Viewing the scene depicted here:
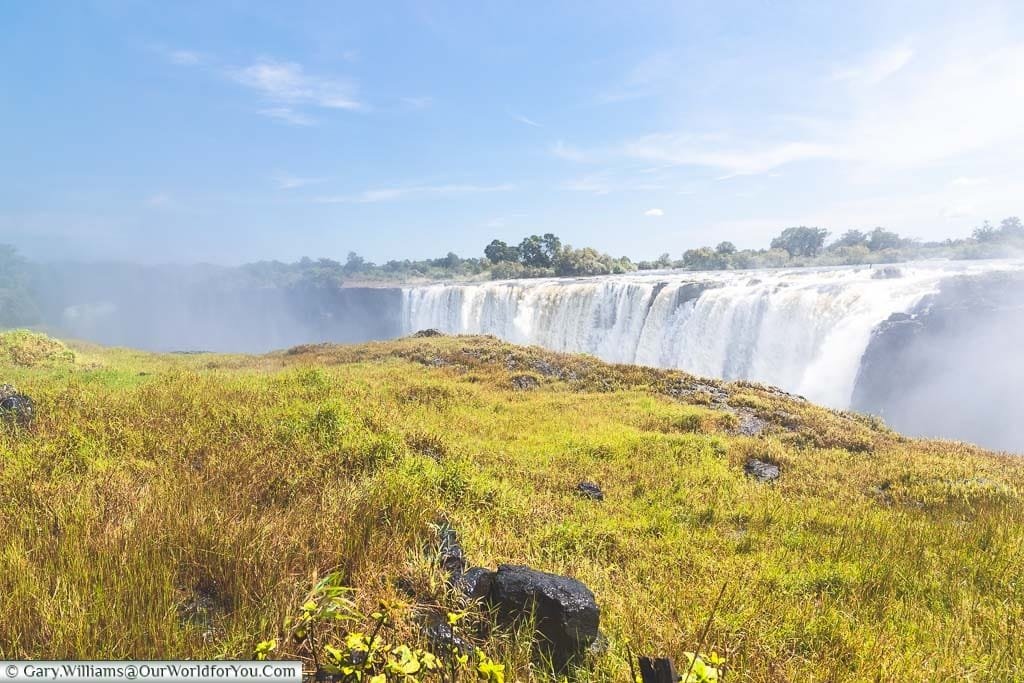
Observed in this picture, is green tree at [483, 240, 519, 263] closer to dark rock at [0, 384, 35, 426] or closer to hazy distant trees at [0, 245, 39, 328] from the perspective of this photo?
hazy distant trees at [0, 245, 39, 328]

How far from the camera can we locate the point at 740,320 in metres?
30.0

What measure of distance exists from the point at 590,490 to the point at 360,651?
5.46m

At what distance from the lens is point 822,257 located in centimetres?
7469

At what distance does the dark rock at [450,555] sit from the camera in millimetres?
3633

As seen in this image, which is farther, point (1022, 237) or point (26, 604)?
point (1022, 237)

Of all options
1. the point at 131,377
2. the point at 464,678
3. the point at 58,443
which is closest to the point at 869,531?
the point at 464,678

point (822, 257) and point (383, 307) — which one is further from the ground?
point (822, 257)

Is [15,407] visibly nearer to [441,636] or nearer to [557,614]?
[441,636]

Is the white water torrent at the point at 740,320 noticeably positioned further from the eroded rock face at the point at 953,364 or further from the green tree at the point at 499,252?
the green tree at the point at 499,252

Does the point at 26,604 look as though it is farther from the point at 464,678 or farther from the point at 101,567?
the point at 464,678

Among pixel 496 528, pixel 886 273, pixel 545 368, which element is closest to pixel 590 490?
pixel 496 528

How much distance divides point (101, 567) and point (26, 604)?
1.15ft

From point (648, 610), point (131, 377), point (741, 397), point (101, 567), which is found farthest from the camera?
point (741, 397)

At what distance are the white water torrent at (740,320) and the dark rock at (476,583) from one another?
27988 millimetres
